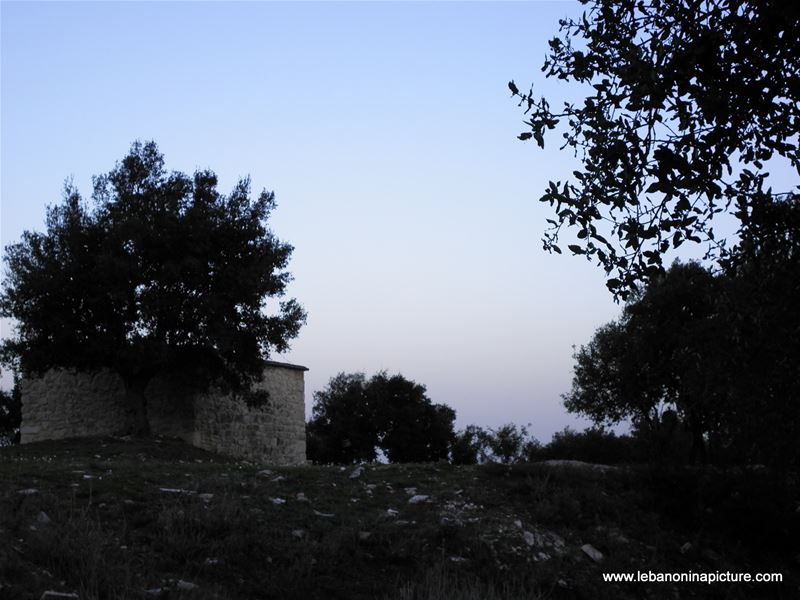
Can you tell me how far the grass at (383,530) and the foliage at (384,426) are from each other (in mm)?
28012

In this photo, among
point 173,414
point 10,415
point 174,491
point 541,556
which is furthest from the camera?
point 10,415

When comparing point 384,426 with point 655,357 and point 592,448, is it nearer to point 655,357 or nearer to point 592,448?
point 592,448

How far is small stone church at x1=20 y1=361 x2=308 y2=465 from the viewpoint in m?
28.4

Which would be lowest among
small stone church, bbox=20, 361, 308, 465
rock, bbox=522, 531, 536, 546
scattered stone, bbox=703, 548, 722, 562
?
scattered stone, bbox=703, 548, 722, 562

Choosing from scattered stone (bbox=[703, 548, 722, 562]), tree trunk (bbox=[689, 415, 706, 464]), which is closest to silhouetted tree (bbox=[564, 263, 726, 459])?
tree trunk (bbox=[689, 415, 706, 464])

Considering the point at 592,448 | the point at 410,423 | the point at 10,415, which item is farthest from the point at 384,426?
the point at 10,415

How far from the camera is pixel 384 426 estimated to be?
42094 millimetres

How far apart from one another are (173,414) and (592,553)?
68.7 feet

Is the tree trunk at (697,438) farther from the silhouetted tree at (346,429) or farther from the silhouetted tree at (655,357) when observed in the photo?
the silhouetted tree at (346,429)

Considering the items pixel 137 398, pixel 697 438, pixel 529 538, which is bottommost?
pixel 529 538

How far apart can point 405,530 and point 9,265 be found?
20402mm

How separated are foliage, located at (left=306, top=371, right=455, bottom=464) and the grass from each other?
1103 inches

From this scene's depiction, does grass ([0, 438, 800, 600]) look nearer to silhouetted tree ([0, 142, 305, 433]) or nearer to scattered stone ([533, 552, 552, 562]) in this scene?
scattered stone ([533, 552, 552, 562])

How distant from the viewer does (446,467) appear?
14305 millimetres
